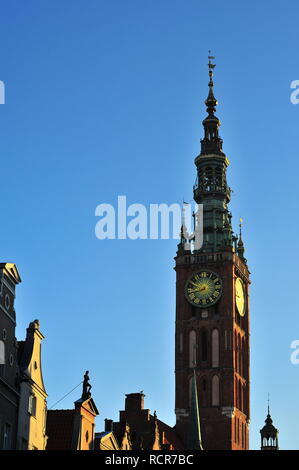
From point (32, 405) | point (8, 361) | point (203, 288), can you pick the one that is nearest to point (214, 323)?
point (203, 288)

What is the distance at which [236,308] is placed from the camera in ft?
343

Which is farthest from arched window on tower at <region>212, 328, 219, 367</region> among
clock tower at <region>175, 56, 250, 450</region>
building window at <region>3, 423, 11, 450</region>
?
building window at <region>3, 423, 11, 450</region>

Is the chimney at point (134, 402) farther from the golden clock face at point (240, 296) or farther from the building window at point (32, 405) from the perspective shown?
the building window at point (32, 405)

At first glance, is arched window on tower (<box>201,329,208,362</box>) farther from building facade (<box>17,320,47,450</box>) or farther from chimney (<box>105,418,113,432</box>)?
building facade (<box>17,320,47,450</box>)

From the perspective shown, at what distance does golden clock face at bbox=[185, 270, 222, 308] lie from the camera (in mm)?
103500

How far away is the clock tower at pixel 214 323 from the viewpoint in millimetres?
99875

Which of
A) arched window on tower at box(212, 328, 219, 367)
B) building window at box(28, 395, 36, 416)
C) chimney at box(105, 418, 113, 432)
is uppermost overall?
arched window on tower at box(212, 328, 219, 367)

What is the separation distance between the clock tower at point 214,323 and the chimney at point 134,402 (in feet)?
49.4

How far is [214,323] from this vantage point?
10269 cm

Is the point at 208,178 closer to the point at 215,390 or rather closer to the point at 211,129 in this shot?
the point at 211,129

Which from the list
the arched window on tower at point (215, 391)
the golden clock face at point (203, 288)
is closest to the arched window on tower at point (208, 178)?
the golden clock face at point (203, 288)
